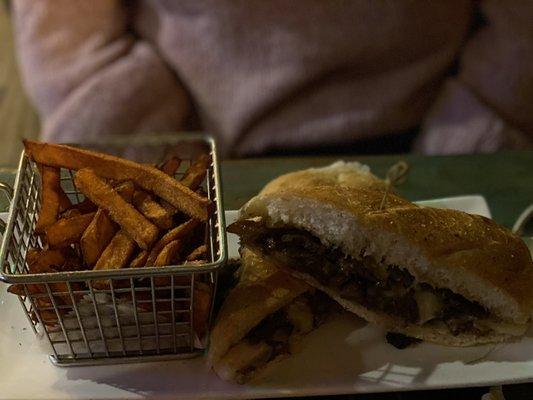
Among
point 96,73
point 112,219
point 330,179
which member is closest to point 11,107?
point 96,73

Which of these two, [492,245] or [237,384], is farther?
[492,245]

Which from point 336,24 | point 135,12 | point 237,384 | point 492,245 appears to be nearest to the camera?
point 237,384

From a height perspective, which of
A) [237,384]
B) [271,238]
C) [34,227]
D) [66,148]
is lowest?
Result: [237,384]

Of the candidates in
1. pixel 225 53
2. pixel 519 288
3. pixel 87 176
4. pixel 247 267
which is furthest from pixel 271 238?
pixel 225 53

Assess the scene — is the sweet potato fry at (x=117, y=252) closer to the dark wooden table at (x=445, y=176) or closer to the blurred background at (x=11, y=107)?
the dark wooden table at (x=445, y=176)

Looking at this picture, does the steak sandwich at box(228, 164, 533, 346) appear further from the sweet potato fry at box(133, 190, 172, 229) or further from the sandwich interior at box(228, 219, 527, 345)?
the sweet potato fry at box(133, 190, 172, 229)

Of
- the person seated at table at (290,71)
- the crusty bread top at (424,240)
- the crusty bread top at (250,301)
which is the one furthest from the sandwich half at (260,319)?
the person seated at table at (290,71)

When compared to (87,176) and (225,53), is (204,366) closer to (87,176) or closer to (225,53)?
(87,176)
